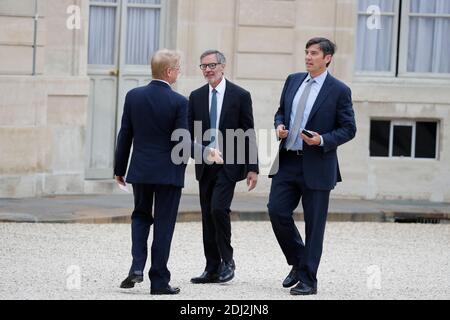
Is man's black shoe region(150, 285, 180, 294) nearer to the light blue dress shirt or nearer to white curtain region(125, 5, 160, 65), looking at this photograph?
the light blue dress shirt

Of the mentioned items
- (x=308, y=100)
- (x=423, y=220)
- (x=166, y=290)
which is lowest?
(x=423, y=220)

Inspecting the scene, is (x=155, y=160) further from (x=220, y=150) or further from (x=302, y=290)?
(x=302, y=290)

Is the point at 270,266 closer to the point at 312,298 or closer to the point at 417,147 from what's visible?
the point at 312,298

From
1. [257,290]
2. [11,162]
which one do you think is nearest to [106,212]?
[11,162]

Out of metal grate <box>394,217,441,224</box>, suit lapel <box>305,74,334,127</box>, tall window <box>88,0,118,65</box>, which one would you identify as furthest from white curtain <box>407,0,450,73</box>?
suit lapel <box>305,74,334,127</box>

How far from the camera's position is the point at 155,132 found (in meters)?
10.3

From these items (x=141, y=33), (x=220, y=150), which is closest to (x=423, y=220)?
(x=141, y=33)

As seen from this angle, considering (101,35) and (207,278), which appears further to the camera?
(101,35)

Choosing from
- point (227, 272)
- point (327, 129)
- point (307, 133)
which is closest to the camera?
point (307, 133)

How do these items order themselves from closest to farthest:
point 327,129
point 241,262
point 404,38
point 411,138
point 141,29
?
point 327,129 < point 241,262 < point 141,29 < point 411,138 < point 404,38

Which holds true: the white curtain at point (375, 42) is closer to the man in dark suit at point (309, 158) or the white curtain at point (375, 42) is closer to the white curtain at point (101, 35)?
the white curtain at point (101, 35)

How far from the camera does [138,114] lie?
10312 millimetres

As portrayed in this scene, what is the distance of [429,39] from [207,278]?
7.67 m

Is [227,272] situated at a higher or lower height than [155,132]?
lower
